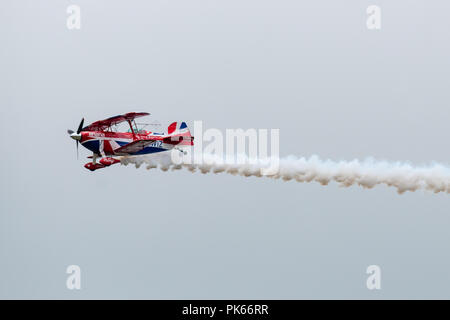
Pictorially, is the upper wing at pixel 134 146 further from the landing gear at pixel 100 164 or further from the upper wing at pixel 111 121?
the upper wing at pixel 111 121

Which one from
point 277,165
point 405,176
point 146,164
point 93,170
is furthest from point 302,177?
point 93,170

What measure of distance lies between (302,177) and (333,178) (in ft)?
5.18

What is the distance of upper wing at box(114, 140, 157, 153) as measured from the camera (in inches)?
1474

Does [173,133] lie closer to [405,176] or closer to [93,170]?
[93,170]

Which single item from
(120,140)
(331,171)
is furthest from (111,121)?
(331,171)

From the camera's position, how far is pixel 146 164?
38.2 m

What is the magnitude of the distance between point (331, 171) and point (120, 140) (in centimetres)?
1103

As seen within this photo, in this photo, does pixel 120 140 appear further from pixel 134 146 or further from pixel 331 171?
pixel 331 171

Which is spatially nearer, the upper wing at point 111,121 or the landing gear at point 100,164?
the landing gear at point 100,164

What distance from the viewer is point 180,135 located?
38406mm

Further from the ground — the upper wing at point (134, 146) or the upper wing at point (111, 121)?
the upper wing at point (111, 121)

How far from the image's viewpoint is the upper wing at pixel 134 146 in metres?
37.4

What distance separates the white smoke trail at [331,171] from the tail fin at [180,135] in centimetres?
88

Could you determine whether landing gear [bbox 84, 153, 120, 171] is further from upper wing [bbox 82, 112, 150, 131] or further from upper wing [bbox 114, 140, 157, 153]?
upper wing [bbox 82, 112, 150, 131]
